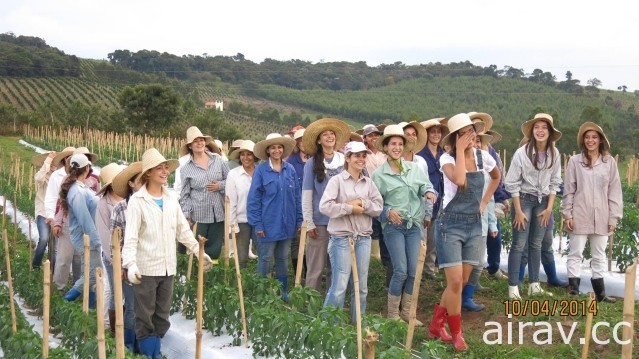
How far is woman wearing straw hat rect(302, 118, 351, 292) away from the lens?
6066 mm

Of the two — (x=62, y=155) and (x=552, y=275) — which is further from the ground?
(x=62, y=155)

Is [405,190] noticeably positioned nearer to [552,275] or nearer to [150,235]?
[150,235]

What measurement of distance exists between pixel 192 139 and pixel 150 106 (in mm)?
36773

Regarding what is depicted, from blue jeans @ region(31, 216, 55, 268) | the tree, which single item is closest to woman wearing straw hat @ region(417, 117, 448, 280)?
blue jeans @ region(31, 216, 55, 268)

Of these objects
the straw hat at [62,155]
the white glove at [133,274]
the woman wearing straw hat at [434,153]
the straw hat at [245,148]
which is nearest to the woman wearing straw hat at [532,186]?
the woman wearing straw hat at [434,153]

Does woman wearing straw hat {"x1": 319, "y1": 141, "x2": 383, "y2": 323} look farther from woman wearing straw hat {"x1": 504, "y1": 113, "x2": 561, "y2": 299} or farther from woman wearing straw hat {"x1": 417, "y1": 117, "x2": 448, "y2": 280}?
woman wearing straw hat {"x1": 504, "y1": 113, "x2": 561, "y2": 299}

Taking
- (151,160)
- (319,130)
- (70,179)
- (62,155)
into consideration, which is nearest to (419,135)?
(319,130)

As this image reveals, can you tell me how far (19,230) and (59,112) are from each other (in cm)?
3689

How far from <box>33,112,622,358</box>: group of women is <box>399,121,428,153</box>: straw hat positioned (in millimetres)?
15

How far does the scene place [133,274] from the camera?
452 centimetres

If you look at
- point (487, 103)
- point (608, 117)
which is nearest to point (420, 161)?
point (608, 117)

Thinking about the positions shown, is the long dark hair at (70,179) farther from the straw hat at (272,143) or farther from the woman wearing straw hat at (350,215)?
the woman wearing straw hat at (350,215)

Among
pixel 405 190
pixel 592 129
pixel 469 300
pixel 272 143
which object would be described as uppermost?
pixel 592 129

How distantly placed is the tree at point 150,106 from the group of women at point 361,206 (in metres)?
35.7
